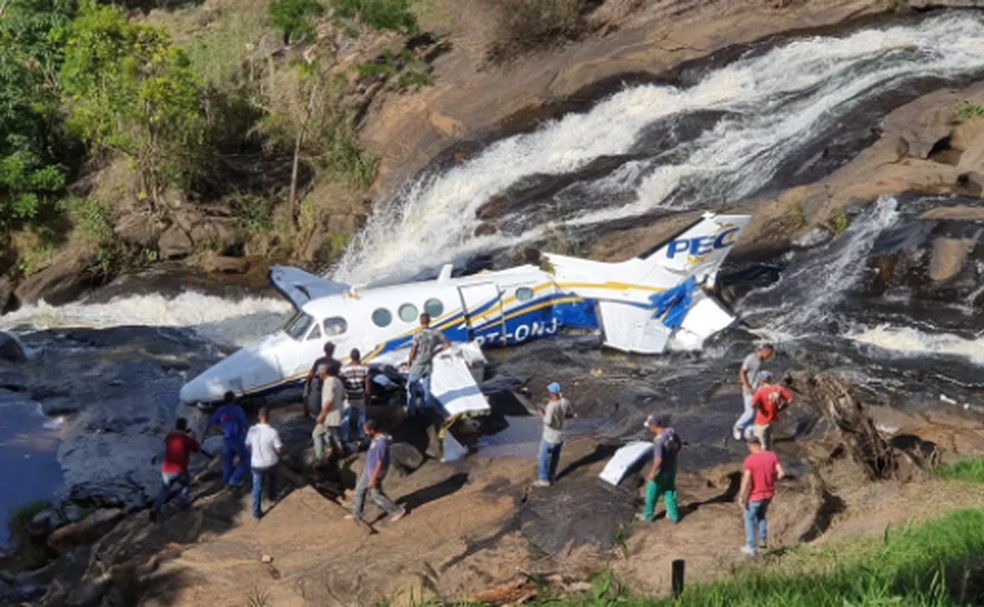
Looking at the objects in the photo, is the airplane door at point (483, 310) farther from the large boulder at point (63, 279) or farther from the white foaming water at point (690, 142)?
the large boulder at point (63, 279)

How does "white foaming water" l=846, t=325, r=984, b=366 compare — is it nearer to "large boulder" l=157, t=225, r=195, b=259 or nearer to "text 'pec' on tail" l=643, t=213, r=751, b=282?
"text 'pec' on tail" l=643, t=213, r=751, b=282

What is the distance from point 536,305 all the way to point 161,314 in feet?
29.6

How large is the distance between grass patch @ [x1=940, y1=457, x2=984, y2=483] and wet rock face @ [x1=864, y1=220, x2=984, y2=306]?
19.2 feet

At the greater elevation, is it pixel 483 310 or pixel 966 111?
pixel 483 310

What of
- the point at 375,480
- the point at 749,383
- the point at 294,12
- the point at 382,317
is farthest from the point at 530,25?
the point at 375,480

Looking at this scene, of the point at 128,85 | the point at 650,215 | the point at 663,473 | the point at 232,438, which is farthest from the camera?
the point at 128,85

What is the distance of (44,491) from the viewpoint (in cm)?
1784

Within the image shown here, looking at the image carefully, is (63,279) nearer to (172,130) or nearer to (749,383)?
(172,130)

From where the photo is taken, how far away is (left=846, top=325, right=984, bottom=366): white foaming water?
763 inches

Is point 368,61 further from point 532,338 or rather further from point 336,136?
point 532,338

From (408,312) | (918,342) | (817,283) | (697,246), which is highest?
(408,312)

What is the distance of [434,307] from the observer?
19.7 meters

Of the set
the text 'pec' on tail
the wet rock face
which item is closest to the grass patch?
the wet rock face

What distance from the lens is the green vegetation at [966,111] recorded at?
25.5 metres
